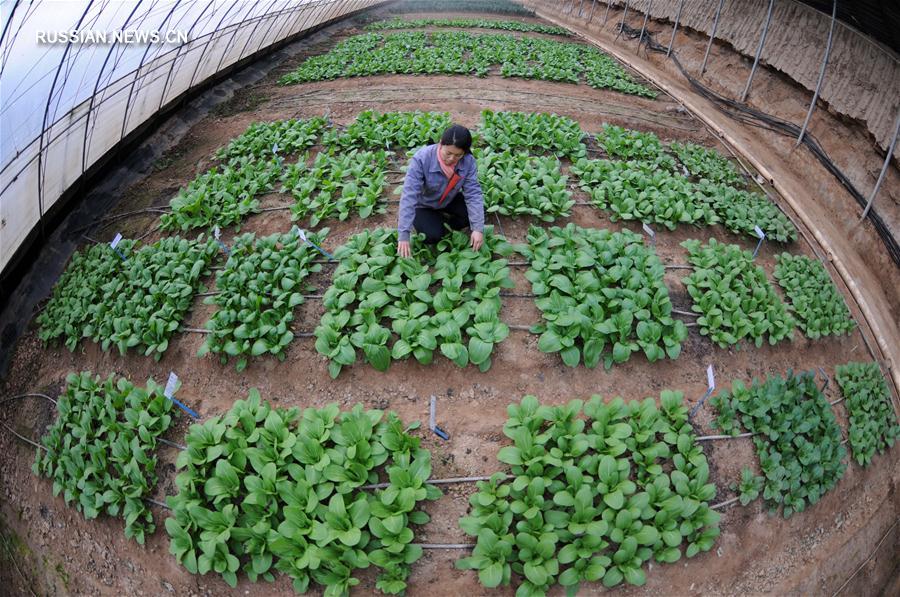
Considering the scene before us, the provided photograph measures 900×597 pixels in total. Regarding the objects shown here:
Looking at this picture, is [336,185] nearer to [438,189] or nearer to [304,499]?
[438,189]

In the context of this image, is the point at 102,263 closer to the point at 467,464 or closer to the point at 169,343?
the point at 169,343

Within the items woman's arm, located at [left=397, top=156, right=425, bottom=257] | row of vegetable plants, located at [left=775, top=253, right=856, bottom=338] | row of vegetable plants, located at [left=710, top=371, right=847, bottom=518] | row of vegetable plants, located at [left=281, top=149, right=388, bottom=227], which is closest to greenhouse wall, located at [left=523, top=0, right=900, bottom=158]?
row of vegetable plants, located at [left=775, top=253, right=856, bottom=338]

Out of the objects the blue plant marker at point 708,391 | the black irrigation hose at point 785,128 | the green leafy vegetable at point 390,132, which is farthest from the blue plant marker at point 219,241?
the black irrigation hose at point 785,128

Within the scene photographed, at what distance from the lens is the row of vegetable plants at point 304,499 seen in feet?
10.6

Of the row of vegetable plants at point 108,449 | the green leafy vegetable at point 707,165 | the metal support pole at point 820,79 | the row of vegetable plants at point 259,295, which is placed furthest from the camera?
the metal support pole at point 820,79

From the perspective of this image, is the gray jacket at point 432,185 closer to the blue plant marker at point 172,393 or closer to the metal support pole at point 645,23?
the blue plant marker at point 172,393

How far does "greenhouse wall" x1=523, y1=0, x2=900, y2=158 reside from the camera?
726cm

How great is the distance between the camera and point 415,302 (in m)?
4.54

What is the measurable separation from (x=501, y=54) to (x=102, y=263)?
10752mm

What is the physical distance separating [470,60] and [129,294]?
32.4 feet

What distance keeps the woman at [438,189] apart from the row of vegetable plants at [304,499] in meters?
1.80

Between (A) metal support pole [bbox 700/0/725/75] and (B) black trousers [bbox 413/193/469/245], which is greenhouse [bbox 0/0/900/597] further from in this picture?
(A) metal support pole [bbox 700/0/725/75]

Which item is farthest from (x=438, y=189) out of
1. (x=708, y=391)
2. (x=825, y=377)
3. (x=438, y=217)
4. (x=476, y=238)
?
(x=825, y=377)

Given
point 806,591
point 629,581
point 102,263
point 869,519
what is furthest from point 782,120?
point 102,263
